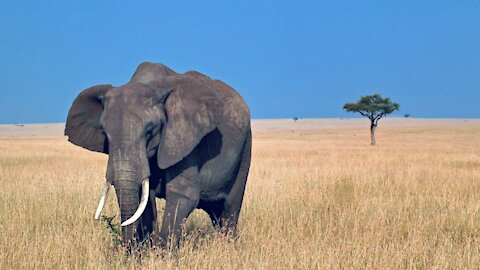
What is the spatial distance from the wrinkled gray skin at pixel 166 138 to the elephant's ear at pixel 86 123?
0.04 ft

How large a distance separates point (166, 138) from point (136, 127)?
1.29 feet

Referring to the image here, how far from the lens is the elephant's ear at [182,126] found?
4.68 meters

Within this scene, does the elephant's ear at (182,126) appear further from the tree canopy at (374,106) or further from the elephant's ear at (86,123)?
the tree canopy at (374,106)

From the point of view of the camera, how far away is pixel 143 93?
4.62m

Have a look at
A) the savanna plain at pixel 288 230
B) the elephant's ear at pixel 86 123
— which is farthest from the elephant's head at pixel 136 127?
the savanna plain at pixel 288 230

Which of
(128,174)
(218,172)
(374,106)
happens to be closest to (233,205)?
(218,172)

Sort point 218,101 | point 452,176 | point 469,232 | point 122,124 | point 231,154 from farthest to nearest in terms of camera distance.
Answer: point 452,176
point 469,232
point 231,154
point 218,101
point 122,124

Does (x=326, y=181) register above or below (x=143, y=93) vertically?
below

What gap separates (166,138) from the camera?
15.4 feet

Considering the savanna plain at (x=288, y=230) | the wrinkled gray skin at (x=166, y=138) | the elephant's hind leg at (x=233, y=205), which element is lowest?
the savanna plain at (x=288, y=230)

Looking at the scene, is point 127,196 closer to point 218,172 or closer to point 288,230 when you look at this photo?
point 218,172

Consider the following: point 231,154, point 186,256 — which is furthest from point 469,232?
point 186,256

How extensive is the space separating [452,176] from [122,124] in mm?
10335

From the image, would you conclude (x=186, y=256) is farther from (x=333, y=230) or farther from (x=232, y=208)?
(x=333, y=230)
